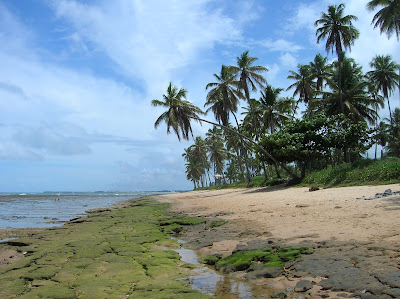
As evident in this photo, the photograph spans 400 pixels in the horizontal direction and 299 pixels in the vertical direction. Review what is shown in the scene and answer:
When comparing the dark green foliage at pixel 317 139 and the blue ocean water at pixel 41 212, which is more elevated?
the dark green foliage at pixel 317 139

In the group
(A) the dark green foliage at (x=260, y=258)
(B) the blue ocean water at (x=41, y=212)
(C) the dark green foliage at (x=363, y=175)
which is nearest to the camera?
(A) the dark green foliage at (x=260, y=258)

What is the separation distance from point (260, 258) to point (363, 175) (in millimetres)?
13398

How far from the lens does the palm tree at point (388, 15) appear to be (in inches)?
729

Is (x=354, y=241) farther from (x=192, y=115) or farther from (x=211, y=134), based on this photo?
(x=211, y=134)

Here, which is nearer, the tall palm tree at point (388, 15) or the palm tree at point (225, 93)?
the tall palm tree at point (388, 15)

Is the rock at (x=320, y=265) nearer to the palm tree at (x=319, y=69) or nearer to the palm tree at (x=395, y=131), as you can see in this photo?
the palm tree at (x=319, y=69)

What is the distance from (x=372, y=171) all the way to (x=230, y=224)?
10.6 metres

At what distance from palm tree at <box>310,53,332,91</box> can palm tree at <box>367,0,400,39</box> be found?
11.8 metres

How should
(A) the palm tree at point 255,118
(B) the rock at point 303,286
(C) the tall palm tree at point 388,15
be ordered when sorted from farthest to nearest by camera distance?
(A) the palm tree at point 255,118, (C) the tall palm tree at point 388,15, (B) the rock at point 303,286

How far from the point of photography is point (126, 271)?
529cm

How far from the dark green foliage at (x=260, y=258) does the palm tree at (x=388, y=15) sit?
63.6 ft

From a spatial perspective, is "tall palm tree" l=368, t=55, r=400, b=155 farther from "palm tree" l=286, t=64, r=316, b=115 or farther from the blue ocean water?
the blue ocean water

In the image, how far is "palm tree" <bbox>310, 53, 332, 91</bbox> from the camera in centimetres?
3209

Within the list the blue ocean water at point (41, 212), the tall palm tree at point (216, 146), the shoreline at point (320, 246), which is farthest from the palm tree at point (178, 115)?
→ the tall palm tree at point (216, 146)
